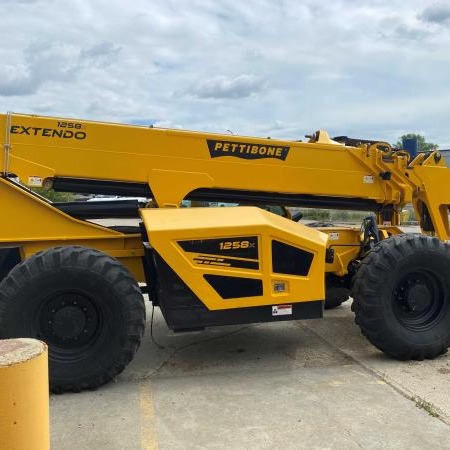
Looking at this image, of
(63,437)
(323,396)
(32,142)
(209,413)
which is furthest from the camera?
(32,142)

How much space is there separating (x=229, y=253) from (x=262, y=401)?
4.16 ft

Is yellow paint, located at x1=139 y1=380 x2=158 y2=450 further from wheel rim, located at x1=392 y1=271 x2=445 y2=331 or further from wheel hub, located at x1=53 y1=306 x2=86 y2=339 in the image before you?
wheel rim, located at x1=392 y1=271 x2=445 y2=331

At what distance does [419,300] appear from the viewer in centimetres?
572

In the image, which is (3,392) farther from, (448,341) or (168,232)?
(448,341)

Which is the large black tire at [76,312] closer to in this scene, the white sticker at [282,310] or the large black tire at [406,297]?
the white sticker at [282,310]

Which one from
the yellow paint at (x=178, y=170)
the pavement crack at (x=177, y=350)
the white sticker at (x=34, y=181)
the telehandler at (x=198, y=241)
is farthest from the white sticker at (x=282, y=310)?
the white sticker at (x=34, y=181)

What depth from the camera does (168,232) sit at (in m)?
4.81

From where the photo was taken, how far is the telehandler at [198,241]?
483cm

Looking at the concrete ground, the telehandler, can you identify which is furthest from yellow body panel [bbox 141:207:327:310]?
the concrete ground

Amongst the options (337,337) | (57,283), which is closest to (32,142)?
(57,283)

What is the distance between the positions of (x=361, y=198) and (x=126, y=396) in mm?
3379

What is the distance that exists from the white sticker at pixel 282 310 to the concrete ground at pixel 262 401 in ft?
1.88

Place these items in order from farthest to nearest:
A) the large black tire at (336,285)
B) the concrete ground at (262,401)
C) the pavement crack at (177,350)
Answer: the large black tire at (336,285), the pavement crack at (177,350), the concrete ground at (262,401)

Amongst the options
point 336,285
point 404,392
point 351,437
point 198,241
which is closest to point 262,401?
point 351,437
